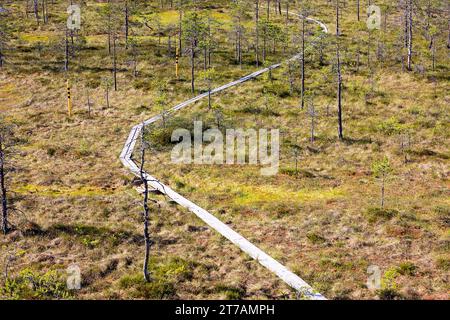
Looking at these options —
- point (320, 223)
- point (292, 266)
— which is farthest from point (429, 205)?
point (292, 266)

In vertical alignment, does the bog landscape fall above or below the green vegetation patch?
above

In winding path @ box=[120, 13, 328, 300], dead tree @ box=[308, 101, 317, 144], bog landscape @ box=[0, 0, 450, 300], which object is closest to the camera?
winding path @ box=[120, 13, 328, 300]

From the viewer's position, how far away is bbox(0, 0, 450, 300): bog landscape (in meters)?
29.1

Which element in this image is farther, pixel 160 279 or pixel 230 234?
pixel 230 234

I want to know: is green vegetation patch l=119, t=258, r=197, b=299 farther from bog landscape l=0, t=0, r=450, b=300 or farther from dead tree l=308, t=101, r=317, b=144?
dead tree l=308, t=101, r=317, b=144

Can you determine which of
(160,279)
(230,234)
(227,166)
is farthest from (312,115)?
(160,279)

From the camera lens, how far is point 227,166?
160ft

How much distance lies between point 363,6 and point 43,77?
77104 millimetres

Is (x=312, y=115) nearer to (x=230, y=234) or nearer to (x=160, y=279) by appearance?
(x=230, y=234)

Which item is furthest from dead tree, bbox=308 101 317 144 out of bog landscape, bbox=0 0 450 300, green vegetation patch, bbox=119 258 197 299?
green vegetation patch, bbox=119 258 197 299

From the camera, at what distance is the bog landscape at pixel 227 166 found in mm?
29062

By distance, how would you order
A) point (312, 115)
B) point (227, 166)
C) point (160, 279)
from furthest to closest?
point (312, 115) < point (227, 166) < point (160, 279)

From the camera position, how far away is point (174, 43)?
9100cm

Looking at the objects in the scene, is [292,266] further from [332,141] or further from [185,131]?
[185,131]
